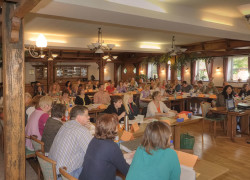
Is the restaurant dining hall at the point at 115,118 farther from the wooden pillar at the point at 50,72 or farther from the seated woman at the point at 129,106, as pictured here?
the wooden pillar at the point at 50,72

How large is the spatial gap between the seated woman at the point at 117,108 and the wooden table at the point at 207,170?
212cm

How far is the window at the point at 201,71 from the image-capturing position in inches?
558

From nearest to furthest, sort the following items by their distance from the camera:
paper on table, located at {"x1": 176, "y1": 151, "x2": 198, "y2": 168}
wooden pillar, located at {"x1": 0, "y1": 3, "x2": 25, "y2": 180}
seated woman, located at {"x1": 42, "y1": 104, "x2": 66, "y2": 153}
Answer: paper on table, located at {"x1": 176, "y1": 151, "x2": 198, "y2": 168} < wooden pillar, located at {"x1": 0, "y1": 3, "x2": 25, "y2": 180} < seated woman, located at {"x1": 42, "y1": 104, "x2": 66, "y2": 153}

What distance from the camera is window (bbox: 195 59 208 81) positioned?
1417 centimetres

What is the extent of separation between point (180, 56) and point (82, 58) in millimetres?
6681

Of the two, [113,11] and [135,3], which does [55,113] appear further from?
[135,3]

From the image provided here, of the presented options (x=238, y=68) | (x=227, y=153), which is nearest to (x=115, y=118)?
(x=227, y=153)

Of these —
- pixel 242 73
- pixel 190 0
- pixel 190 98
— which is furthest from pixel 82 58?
pixel 190 0

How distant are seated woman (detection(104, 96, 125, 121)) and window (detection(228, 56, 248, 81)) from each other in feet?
33.1

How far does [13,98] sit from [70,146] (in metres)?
0.95

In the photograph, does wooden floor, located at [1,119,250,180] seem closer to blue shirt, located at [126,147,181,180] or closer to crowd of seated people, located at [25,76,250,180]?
crowd of seated people, located at [25,76,250,180]

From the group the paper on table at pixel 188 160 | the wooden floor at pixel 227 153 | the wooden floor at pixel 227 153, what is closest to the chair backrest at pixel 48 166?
the paper on table at pixel 188 160

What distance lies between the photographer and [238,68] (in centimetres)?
1258

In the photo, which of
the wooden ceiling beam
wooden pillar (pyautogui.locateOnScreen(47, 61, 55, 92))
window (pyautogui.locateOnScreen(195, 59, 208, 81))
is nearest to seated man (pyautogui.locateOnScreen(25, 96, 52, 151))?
the wooden ceiling beam
